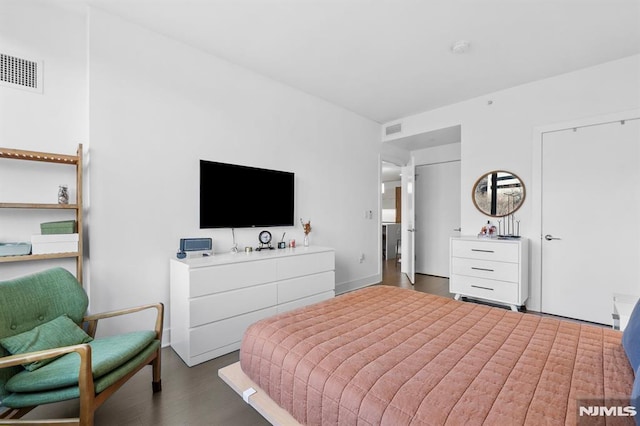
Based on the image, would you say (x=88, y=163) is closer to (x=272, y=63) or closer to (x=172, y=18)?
(x=172, y=18)

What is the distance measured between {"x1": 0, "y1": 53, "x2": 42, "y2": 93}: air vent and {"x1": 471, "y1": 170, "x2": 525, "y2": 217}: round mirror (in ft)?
15.8

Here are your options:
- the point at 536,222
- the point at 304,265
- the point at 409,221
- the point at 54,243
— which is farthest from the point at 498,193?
the point at 54,243

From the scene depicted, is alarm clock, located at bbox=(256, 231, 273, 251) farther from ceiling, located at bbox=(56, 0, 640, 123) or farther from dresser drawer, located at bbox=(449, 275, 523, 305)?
dresser drawer, located at bbox=(449, 275, 523, 305)

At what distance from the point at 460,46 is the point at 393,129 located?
2.20 m

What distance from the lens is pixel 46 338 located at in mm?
1622

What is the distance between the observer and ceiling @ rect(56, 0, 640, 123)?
2307mm

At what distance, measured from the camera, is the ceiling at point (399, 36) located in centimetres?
231

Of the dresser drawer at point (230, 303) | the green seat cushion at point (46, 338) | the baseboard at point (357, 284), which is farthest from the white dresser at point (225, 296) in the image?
the baseboard at point (357, 284)

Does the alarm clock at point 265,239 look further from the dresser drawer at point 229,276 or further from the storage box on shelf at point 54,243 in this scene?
the storage box on shelf at point 54,243

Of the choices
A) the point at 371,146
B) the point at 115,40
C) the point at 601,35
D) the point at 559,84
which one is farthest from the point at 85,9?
the point at 559,84

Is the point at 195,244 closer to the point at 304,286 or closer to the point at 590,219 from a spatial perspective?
the point at 304,286

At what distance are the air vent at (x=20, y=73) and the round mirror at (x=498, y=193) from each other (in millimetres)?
4819

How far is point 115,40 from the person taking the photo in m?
2.43

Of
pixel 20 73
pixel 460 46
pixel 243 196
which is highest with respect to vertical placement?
pixel 460 46
